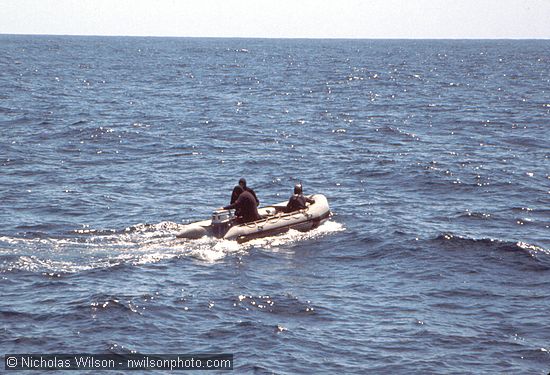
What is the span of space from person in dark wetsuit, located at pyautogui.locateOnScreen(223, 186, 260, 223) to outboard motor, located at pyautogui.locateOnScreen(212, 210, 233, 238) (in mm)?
321

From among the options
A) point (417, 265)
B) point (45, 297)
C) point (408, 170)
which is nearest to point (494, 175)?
point (408, 170)

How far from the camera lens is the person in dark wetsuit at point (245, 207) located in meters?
23.8

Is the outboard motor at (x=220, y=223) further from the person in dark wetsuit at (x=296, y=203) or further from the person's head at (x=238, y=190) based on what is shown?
the person in dark wetsuit at (x=296, y=203)

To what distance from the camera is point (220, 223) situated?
23.6 meters

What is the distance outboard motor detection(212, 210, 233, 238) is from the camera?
23.5 metres

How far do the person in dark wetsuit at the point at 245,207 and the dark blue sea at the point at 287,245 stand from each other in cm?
102

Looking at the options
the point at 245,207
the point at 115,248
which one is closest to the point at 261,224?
the point at 245,207

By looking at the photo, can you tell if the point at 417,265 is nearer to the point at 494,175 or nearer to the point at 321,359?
the point at 321,359

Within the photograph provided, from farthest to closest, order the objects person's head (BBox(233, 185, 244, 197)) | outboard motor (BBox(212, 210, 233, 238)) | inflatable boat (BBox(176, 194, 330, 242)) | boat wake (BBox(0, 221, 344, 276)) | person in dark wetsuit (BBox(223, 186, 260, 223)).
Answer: person's head (BBox(233, 185, 244, 197)), person in dark wetsuit (BBox(223, 186, 260, 223)), outboard motor (BBox(212, 210, 233, 238)), inflatable boat (BBox(176, 194, 330, 242)), boat wake (BBox(0, 221, 344, 276))

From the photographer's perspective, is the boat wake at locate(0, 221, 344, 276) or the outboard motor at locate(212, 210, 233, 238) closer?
the boat wake at locate(0, 221, 344, 276)

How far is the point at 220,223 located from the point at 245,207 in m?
0.93

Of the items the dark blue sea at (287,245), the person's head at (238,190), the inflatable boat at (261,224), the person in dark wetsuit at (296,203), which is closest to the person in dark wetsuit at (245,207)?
the person's head at (238,190)

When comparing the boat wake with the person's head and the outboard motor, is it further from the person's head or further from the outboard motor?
the person's head

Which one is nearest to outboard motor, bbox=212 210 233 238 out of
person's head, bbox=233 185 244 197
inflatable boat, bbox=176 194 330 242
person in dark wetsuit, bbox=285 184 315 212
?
inflatable boat, bbox=176 194 330 242
